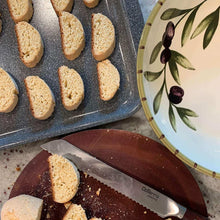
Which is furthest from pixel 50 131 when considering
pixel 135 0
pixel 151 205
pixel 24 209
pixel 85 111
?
pixel 135 0

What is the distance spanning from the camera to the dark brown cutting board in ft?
2.94

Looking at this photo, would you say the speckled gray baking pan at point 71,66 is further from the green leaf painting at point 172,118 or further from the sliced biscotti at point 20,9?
the green leaf painting at point 172,118

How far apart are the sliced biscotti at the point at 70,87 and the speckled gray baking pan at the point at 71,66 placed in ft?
0.08

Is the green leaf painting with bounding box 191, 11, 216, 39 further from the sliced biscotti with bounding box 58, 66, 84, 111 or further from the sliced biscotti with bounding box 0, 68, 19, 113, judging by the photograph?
the sliced biscotti with bounding box 0, 68, 19, 113

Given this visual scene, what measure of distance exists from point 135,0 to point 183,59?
350 millimetres

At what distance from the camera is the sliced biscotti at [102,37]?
928 millimetres

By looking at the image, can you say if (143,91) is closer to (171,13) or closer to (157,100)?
(157,100)

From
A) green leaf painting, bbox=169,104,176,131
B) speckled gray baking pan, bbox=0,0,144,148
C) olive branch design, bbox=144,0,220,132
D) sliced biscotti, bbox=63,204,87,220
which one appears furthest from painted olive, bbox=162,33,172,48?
sliced biscotti, bbox=63,204,87,220

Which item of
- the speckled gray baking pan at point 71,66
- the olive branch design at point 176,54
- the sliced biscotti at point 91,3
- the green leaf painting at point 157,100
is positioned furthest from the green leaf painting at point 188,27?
the sliced biscotti at point 91,3

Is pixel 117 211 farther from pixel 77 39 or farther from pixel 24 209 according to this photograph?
pixel 77 39

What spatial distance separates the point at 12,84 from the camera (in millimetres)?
942

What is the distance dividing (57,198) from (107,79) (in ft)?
1.13

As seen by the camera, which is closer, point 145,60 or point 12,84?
point 145,60

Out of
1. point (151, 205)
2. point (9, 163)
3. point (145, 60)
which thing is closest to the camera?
point (145, 60)
